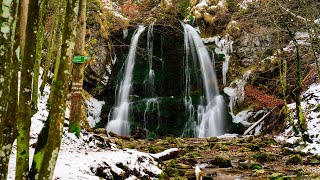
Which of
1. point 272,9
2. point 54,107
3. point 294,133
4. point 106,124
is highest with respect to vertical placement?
point 272,9

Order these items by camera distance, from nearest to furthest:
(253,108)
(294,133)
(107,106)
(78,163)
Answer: (78,163), (294,133), (253,108), (107,106)

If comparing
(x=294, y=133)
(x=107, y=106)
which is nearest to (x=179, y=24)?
(x=107, y=106)

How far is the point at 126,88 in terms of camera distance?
2834 cm

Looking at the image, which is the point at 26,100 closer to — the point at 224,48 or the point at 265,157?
the point at 265,157

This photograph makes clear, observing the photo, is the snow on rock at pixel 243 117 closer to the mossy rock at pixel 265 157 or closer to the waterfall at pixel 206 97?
the waterfall at pixel 206 97

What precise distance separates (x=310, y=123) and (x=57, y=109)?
14565mm

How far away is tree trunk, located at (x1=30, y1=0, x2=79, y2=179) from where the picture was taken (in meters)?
3.45

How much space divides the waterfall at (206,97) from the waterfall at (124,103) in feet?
15.4

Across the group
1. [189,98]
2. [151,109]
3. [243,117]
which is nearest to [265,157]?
[243,117]

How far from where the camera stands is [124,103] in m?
27.1

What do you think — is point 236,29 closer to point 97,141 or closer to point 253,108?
point 253,108

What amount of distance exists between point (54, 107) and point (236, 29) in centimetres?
2641

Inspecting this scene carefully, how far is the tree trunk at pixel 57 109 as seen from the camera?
11.3 feet

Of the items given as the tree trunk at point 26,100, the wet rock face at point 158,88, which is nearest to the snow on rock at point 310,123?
the wet rock face at point 158,88
